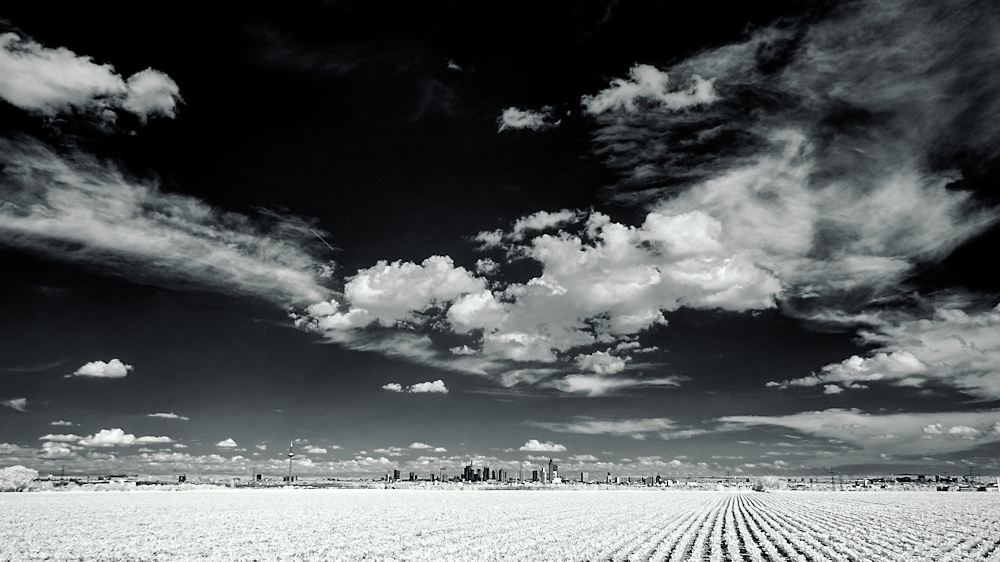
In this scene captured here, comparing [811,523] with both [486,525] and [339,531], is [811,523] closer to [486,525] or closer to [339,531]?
[486,525]

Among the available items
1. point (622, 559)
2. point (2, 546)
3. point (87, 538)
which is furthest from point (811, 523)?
point (2, 546)

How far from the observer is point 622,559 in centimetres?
2958

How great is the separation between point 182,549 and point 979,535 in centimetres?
5818

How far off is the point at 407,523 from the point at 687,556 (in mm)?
28392

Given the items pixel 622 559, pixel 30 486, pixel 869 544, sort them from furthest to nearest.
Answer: pixel 30 486, pixel 869 544, pixel 622 559

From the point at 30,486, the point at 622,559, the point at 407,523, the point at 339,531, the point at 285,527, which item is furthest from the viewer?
the point at 30,486

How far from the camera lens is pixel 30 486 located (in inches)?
5842

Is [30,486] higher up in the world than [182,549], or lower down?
lower down

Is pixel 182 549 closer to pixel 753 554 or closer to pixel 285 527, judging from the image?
pixel 285 527

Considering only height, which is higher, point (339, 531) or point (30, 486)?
point (339, 531)

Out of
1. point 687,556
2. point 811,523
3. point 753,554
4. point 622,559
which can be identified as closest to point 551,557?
point 622,559

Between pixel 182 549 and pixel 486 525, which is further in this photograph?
pixel 486 525

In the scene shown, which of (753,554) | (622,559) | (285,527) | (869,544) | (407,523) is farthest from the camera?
(407,523)

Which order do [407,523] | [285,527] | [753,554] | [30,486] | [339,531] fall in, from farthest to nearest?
[30,486]
[407,523]
[285,527]
[339,531]
[753,554]
